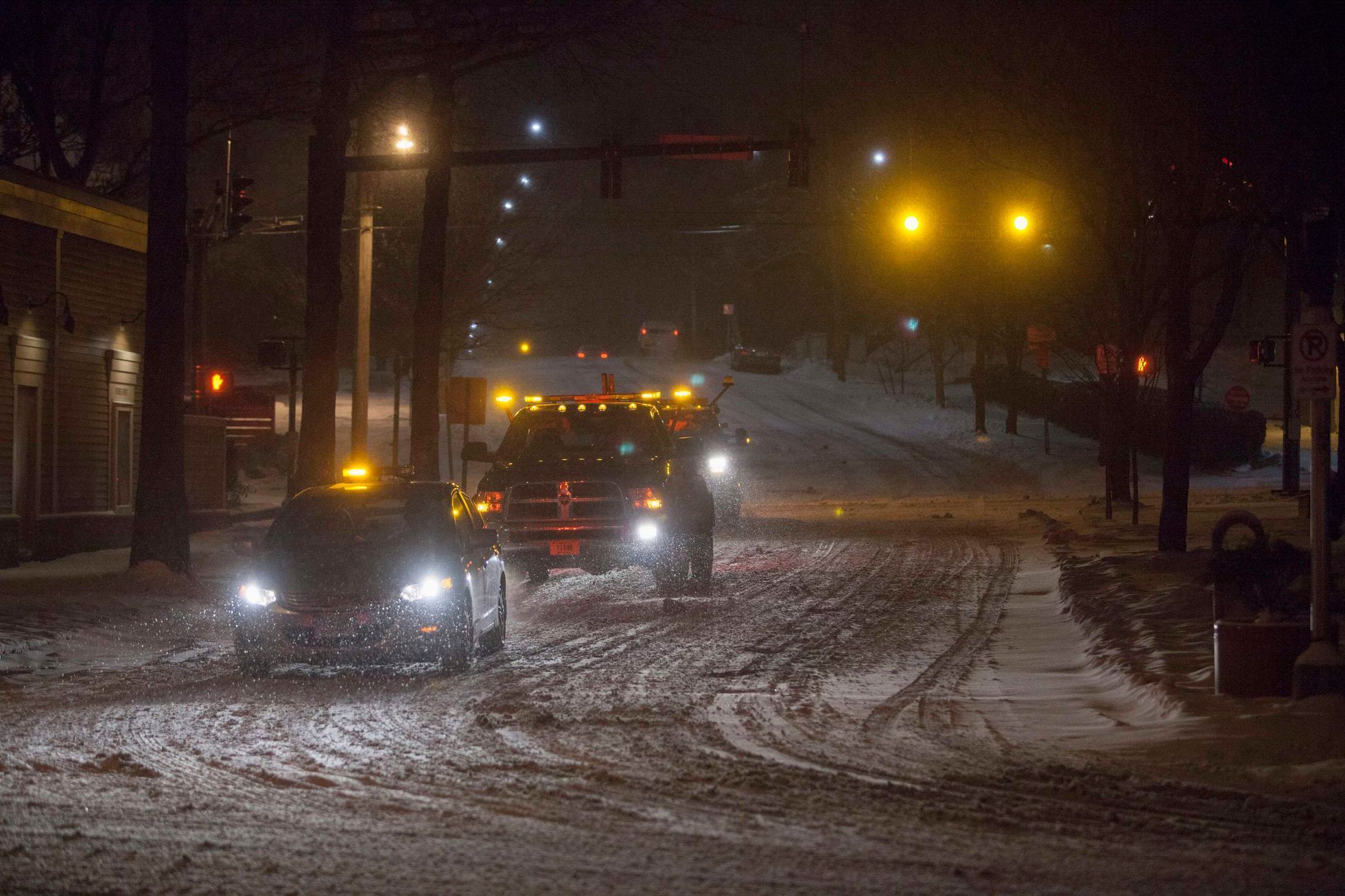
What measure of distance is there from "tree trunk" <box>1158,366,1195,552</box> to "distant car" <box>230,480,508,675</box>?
1098 cm

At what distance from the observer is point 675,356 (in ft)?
308

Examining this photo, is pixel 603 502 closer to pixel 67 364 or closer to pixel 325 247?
pixel 325 247

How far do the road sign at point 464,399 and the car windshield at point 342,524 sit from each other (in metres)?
15.2

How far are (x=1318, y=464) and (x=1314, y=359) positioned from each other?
675mm

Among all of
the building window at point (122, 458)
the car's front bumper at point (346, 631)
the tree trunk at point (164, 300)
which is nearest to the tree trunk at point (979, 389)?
the building window at point (122, 458)

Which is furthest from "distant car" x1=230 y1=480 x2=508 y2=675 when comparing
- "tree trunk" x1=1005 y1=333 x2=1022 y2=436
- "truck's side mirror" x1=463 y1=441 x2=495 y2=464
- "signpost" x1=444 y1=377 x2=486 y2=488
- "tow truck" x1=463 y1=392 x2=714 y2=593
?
"tree trunk" x1=1005 y1=333 x2=1022 y2=436

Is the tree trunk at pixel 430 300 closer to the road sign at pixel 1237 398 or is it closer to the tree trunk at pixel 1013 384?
the road sign at pixel 1237 398

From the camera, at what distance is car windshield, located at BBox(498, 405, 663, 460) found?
1816cm

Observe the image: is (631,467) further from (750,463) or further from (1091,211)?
(750,463)

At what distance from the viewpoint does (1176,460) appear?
20.5 meters

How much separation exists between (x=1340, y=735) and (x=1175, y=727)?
0.96 meters

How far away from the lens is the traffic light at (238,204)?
89.1ft

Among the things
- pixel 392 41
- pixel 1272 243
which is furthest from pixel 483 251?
pixel 1272 243

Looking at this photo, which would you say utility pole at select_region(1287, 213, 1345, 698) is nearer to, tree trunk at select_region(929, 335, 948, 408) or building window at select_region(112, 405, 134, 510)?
building window at select_region(112, 405, 134, 510)
